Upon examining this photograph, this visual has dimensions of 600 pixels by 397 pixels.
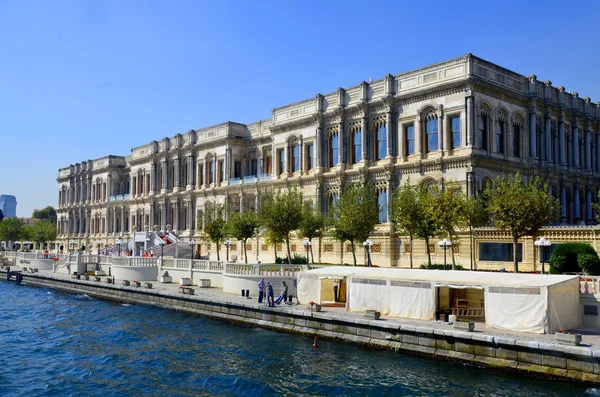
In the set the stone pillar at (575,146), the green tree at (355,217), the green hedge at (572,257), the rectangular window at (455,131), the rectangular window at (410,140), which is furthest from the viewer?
the stone pillar at (575,146)

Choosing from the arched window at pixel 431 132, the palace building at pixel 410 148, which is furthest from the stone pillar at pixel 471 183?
the arched window at pixel 431 132

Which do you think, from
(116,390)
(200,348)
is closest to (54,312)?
(200,348)

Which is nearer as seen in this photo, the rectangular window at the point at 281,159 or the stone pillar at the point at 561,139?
the stone pillar at the point at 561,139

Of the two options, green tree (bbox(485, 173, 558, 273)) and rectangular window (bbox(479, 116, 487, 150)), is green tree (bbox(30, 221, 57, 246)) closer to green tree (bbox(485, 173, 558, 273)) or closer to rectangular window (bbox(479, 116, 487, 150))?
rectangular window (bbox(479, 116, 487, 150))

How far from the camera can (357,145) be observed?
45.6 metres

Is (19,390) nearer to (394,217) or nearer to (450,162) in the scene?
(394,217)

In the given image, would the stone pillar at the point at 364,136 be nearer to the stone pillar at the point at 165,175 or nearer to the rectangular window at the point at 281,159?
the rectangular window at the point at 281,159

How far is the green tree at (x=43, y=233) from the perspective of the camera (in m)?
88.9

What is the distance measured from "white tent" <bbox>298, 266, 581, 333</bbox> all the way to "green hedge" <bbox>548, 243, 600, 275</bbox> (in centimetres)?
536

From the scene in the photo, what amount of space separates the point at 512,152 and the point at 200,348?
28.0 m

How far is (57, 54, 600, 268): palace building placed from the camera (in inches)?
1506

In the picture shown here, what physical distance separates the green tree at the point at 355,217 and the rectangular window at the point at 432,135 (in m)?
6.02

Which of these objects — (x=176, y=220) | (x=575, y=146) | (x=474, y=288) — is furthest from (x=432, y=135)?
(x=176, y=220)

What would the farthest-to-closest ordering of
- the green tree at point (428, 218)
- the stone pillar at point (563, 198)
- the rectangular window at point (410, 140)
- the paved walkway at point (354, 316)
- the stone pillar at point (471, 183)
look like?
the stone pillar at point (563, 198)
the rectangular window at point (410, 140)
the stone pillar at point (471, 183)
the green tree at point (428, 218)
the paved walkway at point (354, 316)
